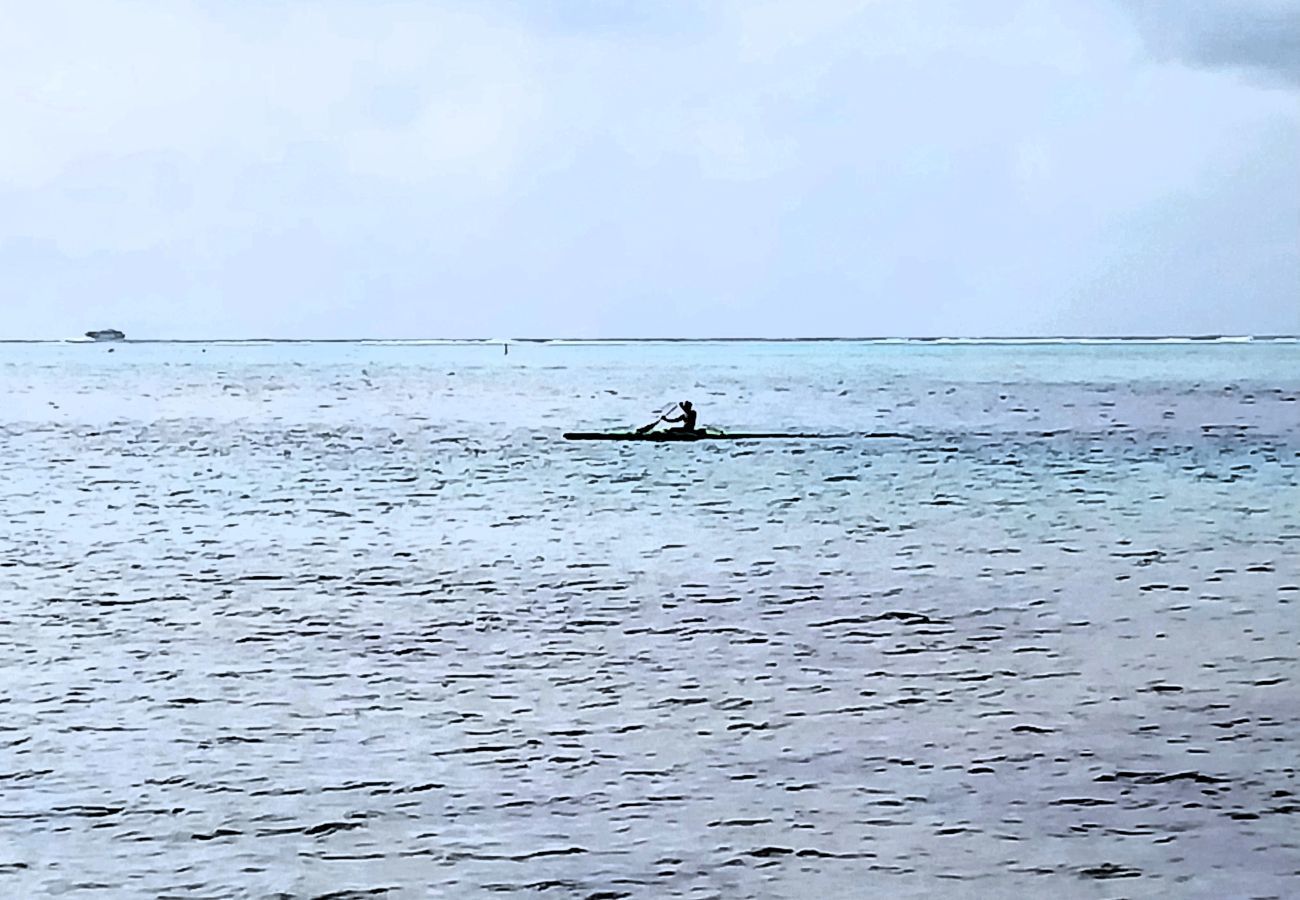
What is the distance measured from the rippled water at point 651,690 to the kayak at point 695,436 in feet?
36.0

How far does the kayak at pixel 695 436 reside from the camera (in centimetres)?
4834

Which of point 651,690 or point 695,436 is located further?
point 695,436

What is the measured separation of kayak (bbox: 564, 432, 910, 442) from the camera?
48344 millimetres

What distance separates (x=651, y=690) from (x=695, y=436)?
110 feet

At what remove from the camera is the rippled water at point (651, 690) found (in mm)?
10852

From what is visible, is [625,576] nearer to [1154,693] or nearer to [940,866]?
[1154,693]

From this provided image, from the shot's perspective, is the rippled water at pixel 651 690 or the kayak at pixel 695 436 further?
the kayak at pixel 695 436

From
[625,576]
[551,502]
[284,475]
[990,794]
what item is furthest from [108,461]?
[990,794]

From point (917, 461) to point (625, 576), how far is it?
22.7 m

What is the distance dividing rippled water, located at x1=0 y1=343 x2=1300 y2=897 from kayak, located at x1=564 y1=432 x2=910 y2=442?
1097 centimetres

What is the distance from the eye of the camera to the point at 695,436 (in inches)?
1928

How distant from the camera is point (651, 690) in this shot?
51.1 ft

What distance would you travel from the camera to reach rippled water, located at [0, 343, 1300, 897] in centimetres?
1085

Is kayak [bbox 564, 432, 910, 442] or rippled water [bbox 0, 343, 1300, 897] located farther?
kayak [bbox 564, 432, 910, 442]
